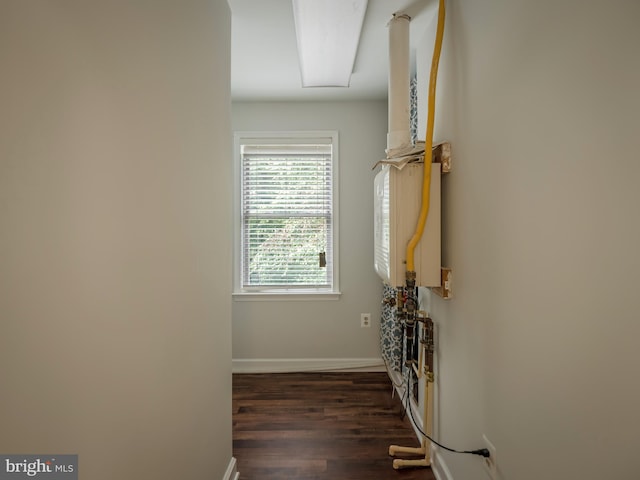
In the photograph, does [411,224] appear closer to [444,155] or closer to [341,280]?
[444,155]

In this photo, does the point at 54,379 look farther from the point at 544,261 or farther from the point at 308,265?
the point at 308,265

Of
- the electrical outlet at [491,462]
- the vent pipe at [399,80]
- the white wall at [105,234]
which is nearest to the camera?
the white wall at [105,234]

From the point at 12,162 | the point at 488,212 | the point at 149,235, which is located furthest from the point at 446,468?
→ the point at 12,162

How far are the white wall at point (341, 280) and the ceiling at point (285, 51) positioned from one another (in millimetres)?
151

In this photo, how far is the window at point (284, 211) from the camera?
3.26 meters

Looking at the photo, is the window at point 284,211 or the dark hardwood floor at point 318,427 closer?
the dark hardwood floor at point 318,427

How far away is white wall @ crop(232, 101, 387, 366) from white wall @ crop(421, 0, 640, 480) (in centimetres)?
168

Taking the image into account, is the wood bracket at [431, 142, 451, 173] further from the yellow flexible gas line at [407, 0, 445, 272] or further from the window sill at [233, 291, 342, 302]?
the window sill at [233, 291, 342, 302]

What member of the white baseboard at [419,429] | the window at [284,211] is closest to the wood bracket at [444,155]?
the white baseboard at [419,429]

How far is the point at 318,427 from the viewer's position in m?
2.36

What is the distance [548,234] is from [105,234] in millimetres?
1143

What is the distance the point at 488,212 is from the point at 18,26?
4.54 ft

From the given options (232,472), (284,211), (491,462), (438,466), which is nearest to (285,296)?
(284,211)

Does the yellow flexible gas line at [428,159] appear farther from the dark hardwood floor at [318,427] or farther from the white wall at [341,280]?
the white wall at [341,280]
